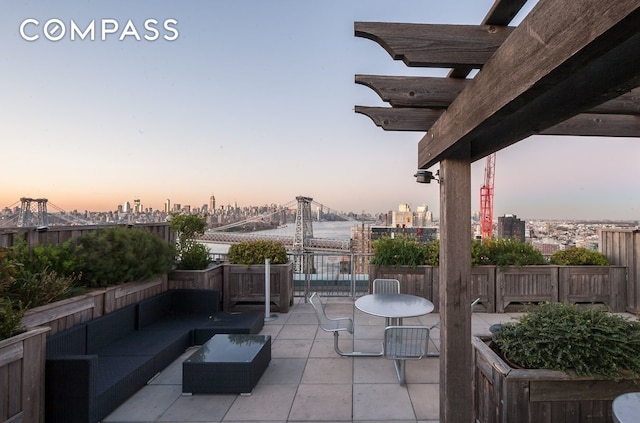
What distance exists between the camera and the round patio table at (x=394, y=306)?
11.7 ft

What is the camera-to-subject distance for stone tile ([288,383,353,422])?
2.71 meters

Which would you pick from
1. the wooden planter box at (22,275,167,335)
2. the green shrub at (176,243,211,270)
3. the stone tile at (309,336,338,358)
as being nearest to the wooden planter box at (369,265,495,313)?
the stone tile at (309,336,338,358)

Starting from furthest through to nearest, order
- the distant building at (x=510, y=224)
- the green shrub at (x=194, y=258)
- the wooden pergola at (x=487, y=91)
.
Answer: the distant building at (x=510, y=224)
the green shrub at (x=194, y=258)
the wooden pergola at (x=487, y=91)

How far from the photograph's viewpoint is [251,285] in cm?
568

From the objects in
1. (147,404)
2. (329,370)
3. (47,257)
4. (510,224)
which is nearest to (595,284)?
(510,224)

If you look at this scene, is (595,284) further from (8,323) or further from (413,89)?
(8,323)

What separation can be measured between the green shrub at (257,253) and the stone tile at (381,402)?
3.06 m

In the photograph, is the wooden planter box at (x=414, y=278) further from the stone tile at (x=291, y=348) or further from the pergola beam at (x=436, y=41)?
the pergola beam at (x=436, y=41)

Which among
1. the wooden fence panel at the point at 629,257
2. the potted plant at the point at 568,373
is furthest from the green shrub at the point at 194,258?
the wooden fence panel at the point at 629,257

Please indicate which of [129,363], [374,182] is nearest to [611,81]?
[129,363]

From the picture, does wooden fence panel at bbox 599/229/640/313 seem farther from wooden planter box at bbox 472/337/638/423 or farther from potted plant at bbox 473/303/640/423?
wooden planter box at bbox 472/337/638/423

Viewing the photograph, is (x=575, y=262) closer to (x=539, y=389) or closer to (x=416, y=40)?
(x=539, y=389)

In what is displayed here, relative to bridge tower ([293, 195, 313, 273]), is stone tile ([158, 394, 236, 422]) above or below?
below

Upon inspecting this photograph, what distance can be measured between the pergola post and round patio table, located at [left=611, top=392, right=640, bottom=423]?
84 cm
